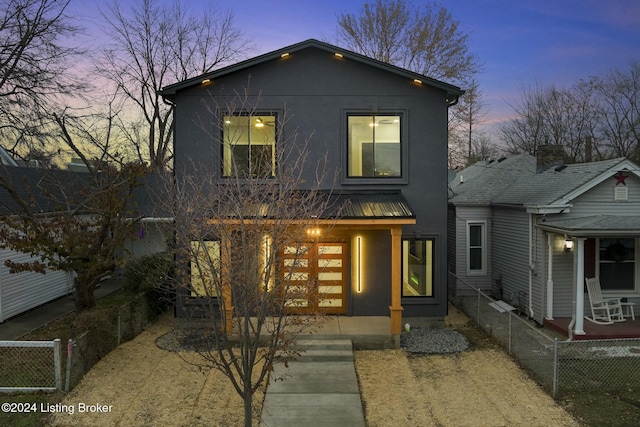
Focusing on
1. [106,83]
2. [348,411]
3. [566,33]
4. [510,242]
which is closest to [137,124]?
[106,83]

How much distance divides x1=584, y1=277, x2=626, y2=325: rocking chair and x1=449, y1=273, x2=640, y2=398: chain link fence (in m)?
1.19

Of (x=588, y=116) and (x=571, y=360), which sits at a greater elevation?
(x=588, y=116)

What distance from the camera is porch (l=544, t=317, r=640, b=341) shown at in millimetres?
10286

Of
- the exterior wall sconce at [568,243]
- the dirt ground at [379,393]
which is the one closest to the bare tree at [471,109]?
the exterior wall sconce at [568,243]

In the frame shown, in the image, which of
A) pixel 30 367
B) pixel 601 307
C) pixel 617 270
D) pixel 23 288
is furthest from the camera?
pixel 23 288

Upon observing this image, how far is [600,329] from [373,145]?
284 inches

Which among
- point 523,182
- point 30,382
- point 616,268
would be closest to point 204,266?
point 30,382

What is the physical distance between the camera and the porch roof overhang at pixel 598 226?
1027 cm

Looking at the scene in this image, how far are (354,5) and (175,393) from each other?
24515 millimetres

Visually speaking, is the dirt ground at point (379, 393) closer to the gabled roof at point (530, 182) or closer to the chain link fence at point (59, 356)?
the chain link fence at point (59, 356)

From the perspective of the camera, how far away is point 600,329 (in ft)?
35.3

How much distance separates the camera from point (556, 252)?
39.1 ft

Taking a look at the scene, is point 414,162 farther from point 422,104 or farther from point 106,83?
point 106,83

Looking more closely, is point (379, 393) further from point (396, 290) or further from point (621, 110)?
point (621, 110)
